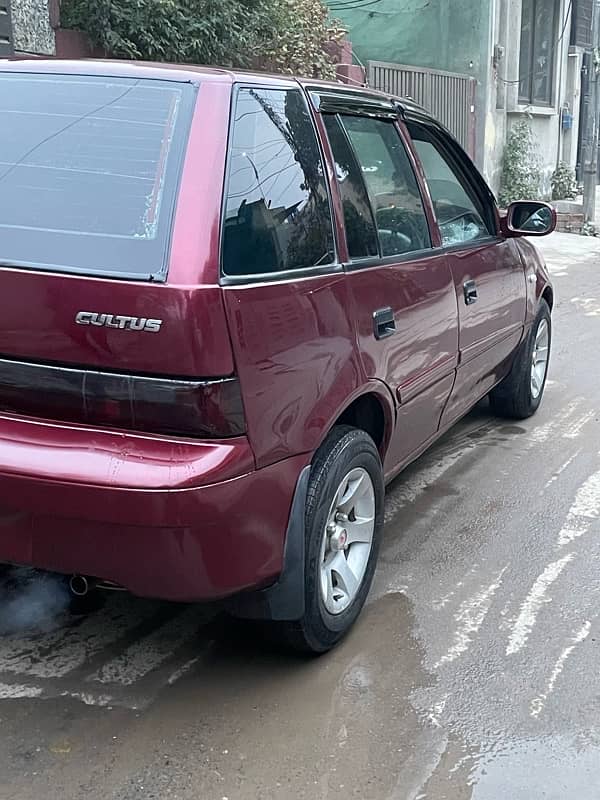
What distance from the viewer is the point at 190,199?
2633 mm

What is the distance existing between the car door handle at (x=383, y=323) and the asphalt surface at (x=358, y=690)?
1.07m

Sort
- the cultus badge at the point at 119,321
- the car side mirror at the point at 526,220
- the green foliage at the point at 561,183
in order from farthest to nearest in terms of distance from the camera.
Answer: the green foliage at the point at 561,183 < the car side mirror at the point at 526,220 < the cultus badge at the point at 119,321

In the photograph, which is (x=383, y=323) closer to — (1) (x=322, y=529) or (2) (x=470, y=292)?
(1) (x=322, y=529)

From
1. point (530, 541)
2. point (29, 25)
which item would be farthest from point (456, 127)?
point (530, 541)

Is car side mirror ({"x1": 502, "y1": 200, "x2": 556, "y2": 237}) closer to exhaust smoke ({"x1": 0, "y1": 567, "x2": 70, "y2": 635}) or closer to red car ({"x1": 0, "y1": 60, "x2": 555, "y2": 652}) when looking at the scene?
red car ({"x1": 0, "y1": 60, "x2": 555, "y2": 652})

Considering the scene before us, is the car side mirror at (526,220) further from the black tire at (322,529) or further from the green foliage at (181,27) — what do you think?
the green foliage at (181,27)

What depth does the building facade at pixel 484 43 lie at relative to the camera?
16.2m

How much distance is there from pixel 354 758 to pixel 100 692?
0.87m

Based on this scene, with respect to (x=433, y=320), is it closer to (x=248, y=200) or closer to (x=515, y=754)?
(x=248, y=200)

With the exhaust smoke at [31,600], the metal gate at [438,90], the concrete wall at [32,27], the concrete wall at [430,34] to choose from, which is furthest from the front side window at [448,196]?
the concrete wall at [430,34]

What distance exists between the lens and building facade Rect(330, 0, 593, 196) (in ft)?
53.0

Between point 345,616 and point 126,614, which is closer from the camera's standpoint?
point 345,616

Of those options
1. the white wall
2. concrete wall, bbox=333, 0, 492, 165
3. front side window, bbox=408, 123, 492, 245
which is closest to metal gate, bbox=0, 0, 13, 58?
front side window, bbox=408, 123, 492, 245

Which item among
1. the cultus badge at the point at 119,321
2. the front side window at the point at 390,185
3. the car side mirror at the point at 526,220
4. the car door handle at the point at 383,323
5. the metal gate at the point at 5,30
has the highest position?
the metal gate at the point at 5,30
